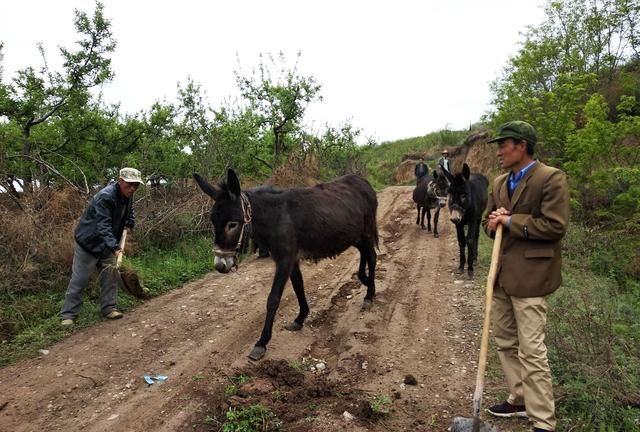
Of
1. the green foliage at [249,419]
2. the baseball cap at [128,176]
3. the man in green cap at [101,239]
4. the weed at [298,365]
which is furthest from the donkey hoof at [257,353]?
the baseball cap at [128,176]

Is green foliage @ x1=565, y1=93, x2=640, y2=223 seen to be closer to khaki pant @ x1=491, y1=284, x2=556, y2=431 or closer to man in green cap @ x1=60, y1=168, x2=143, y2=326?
khaki pant @ x1=491, y1=284, x2=556, y2=431

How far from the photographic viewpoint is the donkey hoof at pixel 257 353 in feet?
16.3

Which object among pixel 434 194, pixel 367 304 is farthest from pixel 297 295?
pixel 434 194

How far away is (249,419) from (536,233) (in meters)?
2.83

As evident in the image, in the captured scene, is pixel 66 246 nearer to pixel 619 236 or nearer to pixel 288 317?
pixel 288 317

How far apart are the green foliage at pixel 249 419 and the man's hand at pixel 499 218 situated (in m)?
2.55

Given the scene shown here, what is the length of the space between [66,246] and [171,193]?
158 inches

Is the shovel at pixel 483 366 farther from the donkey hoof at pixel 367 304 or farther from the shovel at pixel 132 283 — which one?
the shovel at pixel 132 283

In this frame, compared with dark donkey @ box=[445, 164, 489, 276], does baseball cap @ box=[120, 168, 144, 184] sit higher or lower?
higher

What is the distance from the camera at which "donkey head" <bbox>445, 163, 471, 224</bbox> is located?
26.0 feet

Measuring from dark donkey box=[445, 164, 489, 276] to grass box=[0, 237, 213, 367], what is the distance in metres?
5.32

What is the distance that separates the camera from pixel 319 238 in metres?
5.77

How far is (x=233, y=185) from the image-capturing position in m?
4.82

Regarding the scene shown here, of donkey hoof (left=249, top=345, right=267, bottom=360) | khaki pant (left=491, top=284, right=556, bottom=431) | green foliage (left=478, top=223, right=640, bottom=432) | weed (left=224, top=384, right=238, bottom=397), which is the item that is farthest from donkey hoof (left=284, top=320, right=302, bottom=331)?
khaki pant (left=491, top=284, right=556, bottom=431)
